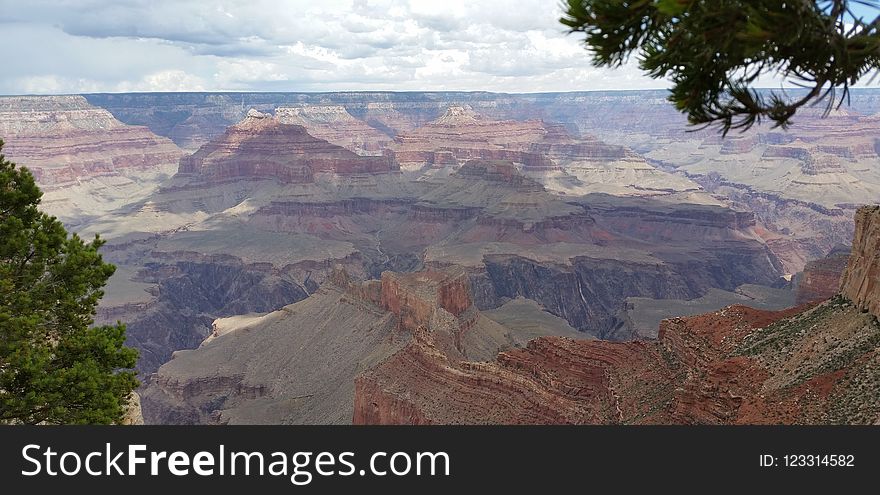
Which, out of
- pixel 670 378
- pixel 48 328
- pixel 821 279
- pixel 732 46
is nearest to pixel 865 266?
pixel 670 378

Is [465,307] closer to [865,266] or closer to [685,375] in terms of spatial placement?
[685,375]

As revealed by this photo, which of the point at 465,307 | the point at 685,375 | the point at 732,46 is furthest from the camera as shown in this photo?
the point at 465,307

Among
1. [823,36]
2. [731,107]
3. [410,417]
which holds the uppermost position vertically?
[823,36]

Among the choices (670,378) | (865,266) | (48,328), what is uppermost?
(865,266)

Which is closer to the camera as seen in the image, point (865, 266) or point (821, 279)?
point (865, 266)

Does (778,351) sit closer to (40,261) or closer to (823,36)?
(823,36)

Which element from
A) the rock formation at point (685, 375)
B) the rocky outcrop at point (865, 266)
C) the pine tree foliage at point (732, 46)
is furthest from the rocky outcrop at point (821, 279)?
the pine tree foliage at point (732, 46)

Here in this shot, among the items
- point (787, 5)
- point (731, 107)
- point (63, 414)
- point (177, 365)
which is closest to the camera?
point (787, 5)

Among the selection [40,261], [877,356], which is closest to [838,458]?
[877,356]

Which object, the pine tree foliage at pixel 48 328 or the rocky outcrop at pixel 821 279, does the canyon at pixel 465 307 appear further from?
the pine tree foliage at pixel 48 328
